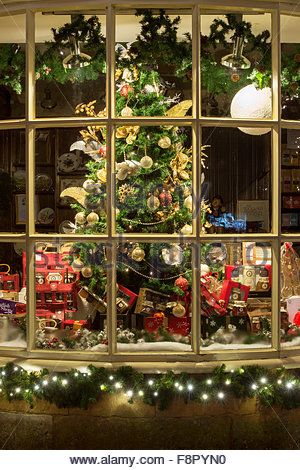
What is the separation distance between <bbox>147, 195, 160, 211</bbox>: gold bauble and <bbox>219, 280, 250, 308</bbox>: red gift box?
688 mm

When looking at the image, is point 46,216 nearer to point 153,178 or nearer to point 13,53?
point 153,178

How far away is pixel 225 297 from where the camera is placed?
4.70 m

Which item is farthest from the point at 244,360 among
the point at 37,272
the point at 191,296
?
the point at 37,272

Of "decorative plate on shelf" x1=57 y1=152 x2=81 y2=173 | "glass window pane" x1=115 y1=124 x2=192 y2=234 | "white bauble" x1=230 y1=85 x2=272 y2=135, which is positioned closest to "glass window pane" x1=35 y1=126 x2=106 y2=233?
"decorative plate on shelf" x1=57 y1=152 x2=81 y2=173

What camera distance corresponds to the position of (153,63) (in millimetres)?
4559

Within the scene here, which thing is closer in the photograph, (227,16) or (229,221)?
(227,16)

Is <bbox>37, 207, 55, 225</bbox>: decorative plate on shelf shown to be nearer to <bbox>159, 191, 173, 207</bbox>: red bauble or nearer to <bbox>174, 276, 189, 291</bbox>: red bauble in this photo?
<bbox>159, 191, 173, 207</bbox>: red bauble

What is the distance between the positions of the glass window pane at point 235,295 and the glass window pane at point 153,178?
359mm

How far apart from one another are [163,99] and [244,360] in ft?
5.84

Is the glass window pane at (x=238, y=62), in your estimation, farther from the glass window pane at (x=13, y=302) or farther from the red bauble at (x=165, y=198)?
the glass window pane at (x=13, y=302)

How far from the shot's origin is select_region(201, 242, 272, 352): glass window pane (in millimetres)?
4461

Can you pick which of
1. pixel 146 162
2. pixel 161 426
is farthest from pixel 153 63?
pixel 161 426

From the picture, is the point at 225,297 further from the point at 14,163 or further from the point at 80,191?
the point at 14,163

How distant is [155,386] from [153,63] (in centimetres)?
203
